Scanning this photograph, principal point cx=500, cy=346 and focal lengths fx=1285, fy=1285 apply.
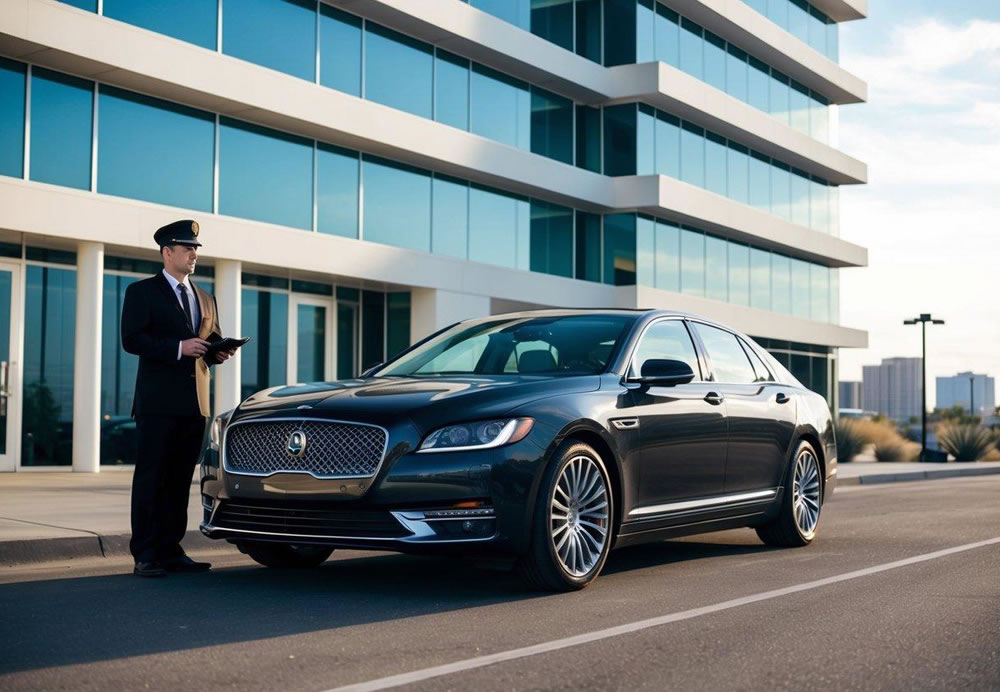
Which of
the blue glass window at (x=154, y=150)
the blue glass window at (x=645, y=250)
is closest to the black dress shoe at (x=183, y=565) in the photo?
the blue glass window at (x=154, y=150)

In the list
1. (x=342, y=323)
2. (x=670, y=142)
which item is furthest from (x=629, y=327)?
(x=670, y=142)

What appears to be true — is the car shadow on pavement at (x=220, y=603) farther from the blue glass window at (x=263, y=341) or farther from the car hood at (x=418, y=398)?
the blue glass window at (x=263, y=341)

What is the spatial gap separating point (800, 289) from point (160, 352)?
35.9m

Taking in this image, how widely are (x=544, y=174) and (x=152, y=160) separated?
36.1ft

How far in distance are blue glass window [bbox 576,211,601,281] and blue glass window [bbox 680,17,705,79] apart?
17.6 feet

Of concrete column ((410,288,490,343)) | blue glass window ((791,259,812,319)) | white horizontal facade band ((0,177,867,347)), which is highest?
blue glass window ((791,259,812,319))

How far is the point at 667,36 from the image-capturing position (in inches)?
1300

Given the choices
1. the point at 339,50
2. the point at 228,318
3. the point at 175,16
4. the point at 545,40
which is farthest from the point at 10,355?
the point at 545,40

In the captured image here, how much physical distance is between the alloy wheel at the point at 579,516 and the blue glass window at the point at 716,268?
29092 millimetres

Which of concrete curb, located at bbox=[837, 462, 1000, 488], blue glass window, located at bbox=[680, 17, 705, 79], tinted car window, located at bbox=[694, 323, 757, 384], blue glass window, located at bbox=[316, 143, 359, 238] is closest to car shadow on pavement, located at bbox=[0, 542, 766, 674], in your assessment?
tinted car window, located at bbox=[694, 323, 757, 384]

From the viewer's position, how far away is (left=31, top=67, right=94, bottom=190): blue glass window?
18.1 metres

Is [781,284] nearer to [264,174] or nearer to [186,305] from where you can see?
[264,174]

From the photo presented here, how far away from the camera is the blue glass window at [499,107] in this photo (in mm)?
27341

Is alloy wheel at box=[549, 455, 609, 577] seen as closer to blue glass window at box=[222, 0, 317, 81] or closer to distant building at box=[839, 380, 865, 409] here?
blue glass window at box=[222, 0, 317, 81]
